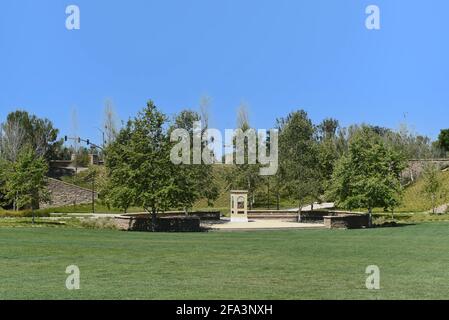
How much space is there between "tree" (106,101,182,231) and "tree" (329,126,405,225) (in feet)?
44.9

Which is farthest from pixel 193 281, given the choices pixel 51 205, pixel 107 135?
pixel 107 135

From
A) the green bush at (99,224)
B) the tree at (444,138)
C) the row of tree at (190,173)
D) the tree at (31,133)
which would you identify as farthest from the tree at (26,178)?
the tree at (444,138)

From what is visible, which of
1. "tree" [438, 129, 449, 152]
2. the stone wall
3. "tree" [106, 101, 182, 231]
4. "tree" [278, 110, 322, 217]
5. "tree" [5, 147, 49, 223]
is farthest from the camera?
"tree" [438, 129, 449, 152]

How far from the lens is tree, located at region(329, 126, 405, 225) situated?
1518 inches

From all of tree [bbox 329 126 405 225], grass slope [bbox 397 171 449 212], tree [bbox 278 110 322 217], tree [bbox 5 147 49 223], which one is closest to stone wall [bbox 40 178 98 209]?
tree [bbox 5 147 49 223]

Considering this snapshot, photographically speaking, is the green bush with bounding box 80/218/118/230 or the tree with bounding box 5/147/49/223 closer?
the green bush with bounding box 80/218/118/230

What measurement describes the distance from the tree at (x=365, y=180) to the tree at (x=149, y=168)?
1369 centimetres

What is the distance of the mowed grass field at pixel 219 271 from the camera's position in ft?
33.9

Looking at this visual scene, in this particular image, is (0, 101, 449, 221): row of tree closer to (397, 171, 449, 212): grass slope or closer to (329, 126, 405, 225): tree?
(329, 126, 405, 225): tree

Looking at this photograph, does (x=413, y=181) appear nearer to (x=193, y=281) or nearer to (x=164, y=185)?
(x=164, y=185)

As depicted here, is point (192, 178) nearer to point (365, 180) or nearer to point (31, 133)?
point (365, 180)

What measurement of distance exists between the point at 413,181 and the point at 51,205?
50418mm

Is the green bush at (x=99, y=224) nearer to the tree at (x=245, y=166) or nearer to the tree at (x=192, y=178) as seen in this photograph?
the tree at (x=192, y=178)

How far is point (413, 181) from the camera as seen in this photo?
75.1m
